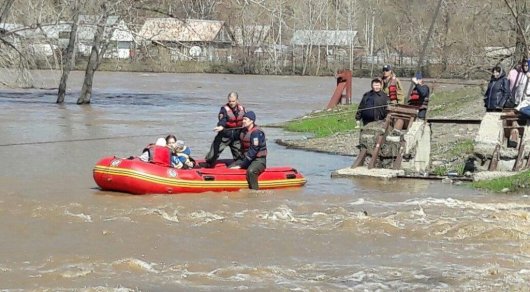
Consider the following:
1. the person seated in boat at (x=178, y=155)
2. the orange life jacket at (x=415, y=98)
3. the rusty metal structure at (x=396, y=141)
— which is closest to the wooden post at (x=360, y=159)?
the rusty metal structure at (x=396, y=141)

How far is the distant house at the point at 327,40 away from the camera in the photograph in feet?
266

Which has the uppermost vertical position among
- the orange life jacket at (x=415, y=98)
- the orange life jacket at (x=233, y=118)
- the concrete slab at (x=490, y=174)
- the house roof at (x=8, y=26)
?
the house roof at (x=8, y=26)

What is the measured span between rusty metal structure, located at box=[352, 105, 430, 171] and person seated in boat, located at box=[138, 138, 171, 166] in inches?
156

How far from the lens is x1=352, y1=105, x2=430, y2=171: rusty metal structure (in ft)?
63.3

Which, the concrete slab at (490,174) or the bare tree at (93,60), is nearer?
the concrete slab at (490,174)

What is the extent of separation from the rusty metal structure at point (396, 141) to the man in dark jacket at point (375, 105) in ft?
0.53

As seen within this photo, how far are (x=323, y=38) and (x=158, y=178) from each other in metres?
66.7

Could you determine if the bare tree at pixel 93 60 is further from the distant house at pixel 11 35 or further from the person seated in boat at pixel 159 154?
the person seated in boat at pixel 159 154

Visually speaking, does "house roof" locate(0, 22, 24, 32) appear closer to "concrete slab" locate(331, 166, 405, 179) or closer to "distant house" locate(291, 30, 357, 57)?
"concrete slab" locate(331, 166, 405, 179)

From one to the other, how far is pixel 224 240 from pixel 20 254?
2635 mm

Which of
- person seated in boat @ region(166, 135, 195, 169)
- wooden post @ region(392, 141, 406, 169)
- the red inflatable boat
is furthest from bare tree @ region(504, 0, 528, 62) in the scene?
the red inflatable boat

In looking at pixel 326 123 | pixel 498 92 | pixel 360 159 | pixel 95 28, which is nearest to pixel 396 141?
pixel 360 159

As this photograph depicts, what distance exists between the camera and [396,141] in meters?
19.3

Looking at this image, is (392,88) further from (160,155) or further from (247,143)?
(160,155)
